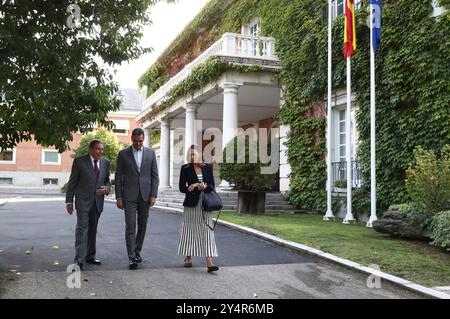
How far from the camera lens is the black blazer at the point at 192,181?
6508 millimetres

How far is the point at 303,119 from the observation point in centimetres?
1622

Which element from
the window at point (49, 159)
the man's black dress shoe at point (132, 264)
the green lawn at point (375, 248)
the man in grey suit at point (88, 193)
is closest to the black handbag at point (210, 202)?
the man's black dress shoe at point (132, 264)

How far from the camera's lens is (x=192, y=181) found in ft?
21.6

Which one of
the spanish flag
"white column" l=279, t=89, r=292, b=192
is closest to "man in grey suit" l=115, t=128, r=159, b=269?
the spanish flag

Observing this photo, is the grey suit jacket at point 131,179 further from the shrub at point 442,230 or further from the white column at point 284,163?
the white column at point 284,163

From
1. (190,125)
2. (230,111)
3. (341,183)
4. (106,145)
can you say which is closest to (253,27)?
(190,125)

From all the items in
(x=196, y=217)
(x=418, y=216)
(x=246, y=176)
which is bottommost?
(x=418, y=216)

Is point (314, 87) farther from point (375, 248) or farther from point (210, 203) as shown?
point (210, 203)

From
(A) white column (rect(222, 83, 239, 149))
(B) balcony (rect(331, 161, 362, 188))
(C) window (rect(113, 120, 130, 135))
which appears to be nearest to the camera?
(B) balcony (rect(331, 161, 362, 188))

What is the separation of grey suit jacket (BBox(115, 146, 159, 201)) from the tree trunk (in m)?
6.81

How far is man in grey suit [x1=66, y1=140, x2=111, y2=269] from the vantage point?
21.2 feet

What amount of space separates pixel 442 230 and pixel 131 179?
5071mm

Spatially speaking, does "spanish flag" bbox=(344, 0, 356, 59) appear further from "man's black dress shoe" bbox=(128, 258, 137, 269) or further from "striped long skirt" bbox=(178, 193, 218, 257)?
"man's black dress shoe" bbox=(128, 258, 137, 269)
